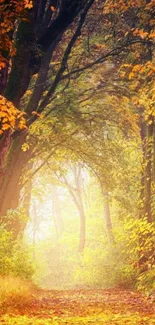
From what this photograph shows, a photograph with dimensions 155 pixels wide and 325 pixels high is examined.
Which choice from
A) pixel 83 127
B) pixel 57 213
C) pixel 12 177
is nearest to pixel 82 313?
pixel 12 177

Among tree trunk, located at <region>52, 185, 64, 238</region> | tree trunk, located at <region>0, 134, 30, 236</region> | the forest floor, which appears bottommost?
the forest floor

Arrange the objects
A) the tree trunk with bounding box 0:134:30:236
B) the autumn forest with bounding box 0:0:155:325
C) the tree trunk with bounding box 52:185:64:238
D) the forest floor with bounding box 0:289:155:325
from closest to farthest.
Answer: the forest floor with bounding box 0:289:155:325, the autumn forest with bounding box 0:0:155:325, the tree trunk with bounding box 0:134:30:236, the tree trunk with bounding box 52:185:64:238

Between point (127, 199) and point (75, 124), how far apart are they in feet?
16.8

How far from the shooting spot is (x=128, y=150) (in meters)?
18.8

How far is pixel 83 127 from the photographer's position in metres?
16.7

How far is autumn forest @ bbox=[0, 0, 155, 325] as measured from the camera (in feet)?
31.7

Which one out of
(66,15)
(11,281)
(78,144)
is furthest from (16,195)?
(66,15)

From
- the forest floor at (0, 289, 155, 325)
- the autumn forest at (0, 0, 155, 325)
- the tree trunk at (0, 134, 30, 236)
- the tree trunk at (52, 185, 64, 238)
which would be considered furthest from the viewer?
the tree trunk at (52, 185, 64, 238)

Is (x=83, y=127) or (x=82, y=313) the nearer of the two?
(x=82, y=313)

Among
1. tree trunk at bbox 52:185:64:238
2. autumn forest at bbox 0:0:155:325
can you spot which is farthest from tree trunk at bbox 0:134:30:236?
tree trunk at bbox 52:185:64:238

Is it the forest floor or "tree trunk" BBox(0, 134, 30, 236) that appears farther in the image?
"tree trunk" BBox(0, 134, 30, 236)

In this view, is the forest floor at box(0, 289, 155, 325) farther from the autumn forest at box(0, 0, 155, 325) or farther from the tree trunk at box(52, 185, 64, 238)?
the tree trunk at box(52, 185, 64, 238)

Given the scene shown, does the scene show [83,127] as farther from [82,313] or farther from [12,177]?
[82,313]

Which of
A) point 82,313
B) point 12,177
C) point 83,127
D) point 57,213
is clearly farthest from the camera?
point 57,213
